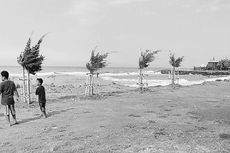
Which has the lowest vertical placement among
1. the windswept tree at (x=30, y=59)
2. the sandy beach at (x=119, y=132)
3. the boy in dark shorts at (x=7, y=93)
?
the sandy beach at (x=119, y=132)

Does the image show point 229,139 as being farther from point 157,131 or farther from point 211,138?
point 157,131

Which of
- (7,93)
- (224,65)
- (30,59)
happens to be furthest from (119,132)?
(224,65)

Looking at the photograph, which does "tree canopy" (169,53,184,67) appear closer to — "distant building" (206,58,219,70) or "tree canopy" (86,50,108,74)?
"tree canopy" (86,50,108,74)

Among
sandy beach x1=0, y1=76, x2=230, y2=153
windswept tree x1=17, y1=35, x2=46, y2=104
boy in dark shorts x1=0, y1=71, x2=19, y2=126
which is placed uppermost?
windswept tree x1=17, y1=35, x2=46, y2=104

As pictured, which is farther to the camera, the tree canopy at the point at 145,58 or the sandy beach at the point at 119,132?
the tree canopy at the point at 145,58

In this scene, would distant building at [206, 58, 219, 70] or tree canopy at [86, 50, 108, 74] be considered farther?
distant building at [206, 58, 219, 70]

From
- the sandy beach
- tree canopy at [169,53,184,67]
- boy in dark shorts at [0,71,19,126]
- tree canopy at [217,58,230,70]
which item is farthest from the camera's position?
tree canopy at [217,58,230,70]

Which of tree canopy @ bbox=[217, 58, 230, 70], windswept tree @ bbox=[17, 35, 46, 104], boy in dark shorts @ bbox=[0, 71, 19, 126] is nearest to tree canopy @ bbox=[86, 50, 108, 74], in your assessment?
windswept tree @ bbox=[17, 35, 46, 104]

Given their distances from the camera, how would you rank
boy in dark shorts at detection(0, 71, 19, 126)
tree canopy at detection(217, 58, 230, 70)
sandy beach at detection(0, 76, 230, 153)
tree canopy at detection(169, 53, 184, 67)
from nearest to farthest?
sandy beach at detection(0, 76, 230, 153), boy in dark shorts at detection(0, 71, 19, 126), tree canopy at detection(169, 53, 184, 67), tree canopy at detection(217, 58, 230, 70)

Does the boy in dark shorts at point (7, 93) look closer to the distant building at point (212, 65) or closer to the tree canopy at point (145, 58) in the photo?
the tree canopy at point (145, 58)

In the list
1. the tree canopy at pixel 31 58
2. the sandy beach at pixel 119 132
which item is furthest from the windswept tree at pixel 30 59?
the sandy beach at pixel 119 132

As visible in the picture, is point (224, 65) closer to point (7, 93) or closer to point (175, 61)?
point (175, 61)

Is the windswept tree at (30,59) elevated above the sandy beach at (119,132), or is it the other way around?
the windswept tree at (30,59)

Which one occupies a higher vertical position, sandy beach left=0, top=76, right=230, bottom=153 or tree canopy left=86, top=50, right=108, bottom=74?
tree canopy left=86, top=50, right=108, bottom=74
